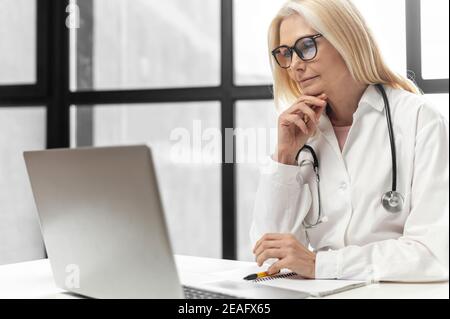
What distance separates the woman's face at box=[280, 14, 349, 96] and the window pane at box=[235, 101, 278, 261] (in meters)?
0.80

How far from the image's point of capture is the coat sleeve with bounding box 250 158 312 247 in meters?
1.54

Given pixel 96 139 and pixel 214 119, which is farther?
pixel 96 139

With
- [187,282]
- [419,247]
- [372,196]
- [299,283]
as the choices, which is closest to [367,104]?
[372,196]

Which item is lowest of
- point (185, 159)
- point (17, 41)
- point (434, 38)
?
point (185, 159)

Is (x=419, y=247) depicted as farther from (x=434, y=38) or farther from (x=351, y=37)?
(x=434, y=38)

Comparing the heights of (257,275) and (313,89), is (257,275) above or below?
below

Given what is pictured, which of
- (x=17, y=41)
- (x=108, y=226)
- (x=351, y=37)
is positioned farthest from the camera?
(x=17, y=41)

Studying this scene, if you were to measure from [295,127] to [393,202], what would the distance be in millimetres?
356

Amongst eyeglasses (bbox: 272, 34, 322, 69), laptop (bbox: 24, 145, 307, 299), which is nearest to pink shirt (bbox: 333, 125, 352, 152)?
eyeglasses (bbox: 272, 34, 322, 69)

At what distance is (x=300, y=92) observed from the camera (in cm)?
172

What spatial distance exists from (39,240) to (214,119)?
3.66ft

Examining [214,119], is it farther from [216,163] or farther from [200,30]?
[200,30]

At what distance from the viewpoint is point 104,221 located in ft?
3.20

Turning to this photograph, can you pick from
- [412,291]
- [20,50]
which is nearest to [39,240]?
[20,50]
